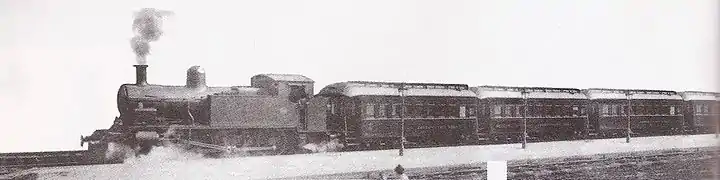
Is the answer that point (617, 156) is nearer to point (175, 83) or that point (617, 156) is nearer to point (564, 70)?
point (564, 70)

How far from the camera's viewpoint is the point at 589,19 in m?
5.93

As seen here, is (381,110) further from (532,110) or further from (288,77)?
(532,110)

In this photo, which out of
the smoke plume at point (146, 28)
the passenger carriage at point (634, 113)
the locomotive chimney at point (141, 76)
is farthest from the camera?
the passenger carriage at point (634, 113)

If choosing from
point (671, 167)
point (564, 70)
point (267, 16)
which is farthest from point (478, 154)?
point (267, 16)

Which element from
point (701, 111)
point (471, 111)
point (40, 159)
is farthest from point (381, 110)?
point (701, 111)

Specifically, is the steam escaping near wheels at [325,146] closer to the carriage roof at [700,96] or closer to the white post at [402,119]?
the white post at [402,119]

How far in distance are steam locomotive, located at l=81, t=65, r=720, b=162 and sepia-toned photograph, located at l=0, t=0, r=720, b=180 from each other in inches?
0.7

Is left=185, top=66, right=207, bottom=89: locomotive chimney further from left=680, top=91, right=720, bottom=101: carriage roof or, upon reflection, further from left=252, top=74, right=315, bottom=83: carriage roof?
left=680, top=91, right=720, bottom=101: carriage roof

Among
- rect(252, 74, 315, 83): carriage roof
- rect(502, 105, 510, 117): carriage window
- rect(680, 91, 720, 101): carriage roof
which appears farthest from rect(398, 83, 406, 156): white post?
rect(680, 91, 720, 101): carriage roof

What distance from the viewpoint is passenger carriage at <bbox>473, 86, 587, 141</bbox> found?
701 cm

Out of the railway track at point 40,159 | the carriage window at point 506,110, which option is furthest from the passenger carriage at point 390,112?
the railway track at point 40,159

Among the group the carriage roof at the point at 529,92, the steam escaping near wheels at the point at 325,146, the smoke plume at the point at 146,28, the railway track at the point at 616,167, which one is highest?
the smoke plume at the point at 146,28

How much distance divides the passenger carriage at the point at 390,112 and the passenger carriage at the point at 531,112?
47cm

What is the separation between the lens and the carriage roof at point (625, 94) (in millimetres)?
7386
